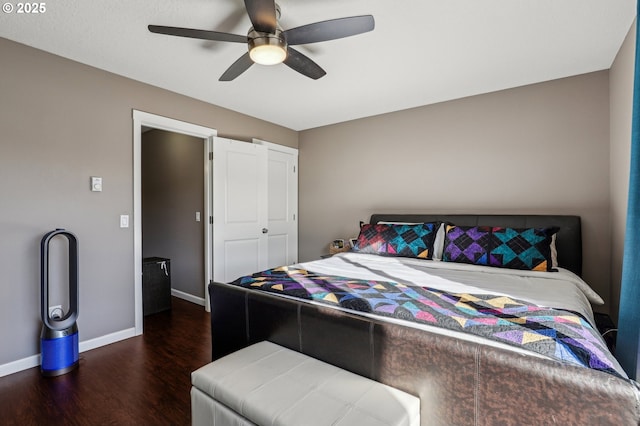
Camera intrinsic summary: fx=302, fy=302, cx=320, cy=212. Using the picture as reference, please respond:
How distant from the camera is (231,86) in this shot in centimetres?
310

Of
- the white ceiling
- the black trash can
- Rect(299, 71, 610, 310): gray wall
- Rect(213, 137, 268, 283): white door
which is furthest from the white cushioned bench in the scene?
Rect(299, 71, 610, 310): gray wall

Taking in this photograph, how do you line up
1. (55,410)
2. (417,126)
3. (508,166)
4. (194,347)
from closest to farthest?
(55,410), (194,347), (508,166), (417,126)

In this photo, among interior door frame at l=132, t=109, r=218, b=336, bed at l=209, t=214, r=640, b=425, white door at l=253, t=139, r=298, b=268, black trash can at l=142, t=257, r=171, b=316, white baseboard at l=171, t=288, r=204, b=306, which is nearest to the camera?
bed at l=209, t=214, r=640, b=425

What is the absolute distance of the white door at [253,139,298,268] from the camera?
4344mm

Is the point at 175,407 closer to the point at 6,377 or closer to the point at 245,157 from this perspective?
the point at 6,377

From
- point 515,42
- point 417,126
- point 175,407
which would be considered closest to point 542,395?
point 175,407

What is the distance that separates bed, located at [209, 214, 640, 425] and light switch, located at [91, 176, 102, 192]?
5.17 ft

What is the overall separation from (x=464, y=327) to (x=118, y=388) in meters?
2.25

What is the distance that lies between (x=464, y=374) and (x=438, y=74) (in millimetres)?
2566

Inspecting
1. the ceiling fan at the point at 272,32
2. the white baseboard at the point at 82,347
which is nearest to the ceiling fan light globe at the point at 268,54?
the ceiling fan at the point at 272,32

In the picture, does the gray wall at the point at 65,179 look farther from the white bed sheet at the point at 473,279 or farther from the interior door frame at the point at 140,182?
the white bed sheet at the point at 473,279

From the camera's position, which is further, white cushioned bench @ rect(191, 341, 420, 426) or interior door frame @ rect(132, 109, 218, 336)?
interior door frame @ rect(132, 109, 218, 336)

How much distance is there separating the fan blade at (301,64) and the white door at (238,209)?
168 cm

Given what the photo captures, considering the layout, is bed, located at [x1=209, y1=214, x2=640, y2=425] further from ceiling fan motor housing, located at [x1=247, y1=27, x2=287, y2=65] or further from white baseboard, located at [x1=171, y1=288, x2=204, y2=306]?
white baseboard, located at [x1=171, y1=288, x2=204, y2=306]
